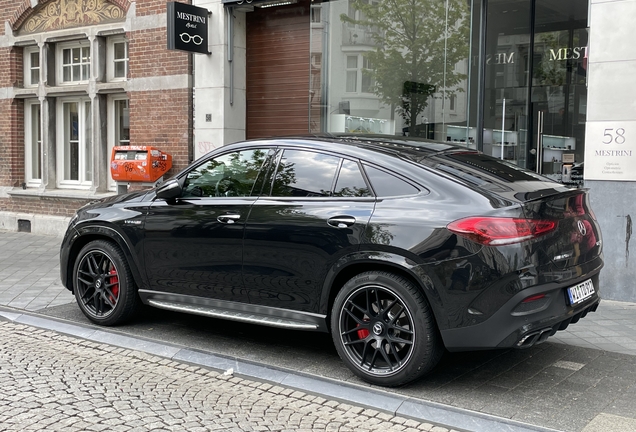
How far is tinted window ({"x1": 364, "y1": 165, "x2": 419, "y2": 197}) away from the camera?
4.73m

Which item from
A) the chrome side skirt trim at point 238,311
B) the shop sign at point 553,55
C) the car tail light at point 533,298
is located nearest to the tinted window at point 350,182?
the chrome side skirt trim at point 238,311

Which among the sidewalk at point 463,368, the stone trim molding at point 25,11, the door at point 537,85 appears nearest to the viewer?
the sidewalk at point 463,368

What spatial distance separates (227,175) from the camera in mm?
5723

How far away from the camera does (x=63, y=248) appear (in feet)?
21.4

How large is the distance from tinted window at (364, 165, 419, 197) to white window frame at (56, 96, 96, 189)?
388 inches

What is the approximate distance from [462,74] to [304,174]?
525 cm

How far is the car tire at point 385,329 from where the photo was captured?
4473mm

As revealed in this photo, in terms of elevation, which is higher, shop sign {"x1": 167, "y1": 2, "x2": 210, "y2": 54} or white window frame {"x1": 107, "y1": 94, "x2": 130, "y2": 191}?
shop sign {"x1": 167, "y1": 2, "x2": 210, "y2": 54}

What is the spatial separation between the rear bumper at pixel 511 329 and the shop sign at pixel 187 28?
25.4 feet

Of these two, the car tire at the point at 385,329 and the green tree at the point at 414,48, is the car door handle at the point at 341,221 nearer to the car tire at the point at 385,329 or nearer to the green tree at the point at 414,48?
the car tire at the point at 385,329

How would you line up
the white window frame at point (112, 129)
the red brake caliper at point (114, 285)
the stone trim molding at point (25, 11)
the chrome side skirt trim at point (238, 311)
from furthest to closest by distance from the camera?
the stone trim molding at point (25, 11)
the white window frame at point (112, 129)
the red brake caliper at point (114, 285)
the chrome side skirt trim at point (238, 311)

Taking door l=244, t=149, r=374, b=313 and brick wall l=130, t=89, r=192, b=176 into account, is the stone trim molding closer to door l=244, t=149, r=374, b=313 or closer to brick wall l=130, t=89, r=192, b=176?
brick wall l=130, t=89, r=192, b=176

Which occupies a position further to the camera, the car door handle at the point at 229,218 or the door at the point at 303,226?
the car door handle at the point at 229,218

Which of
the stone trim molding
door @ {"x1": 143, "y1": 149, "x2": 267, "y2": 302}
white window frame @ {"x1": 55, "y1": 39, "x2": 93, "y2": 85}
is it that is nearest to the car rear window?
door @ {"x1": 143, "y1": 149, "x2": 267, "y2": 302}
